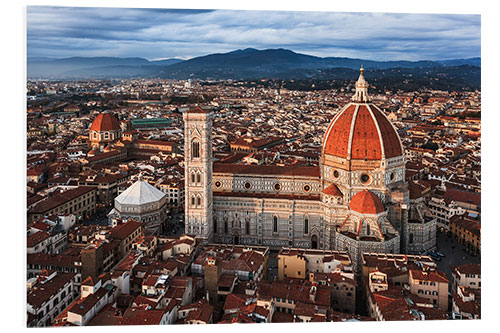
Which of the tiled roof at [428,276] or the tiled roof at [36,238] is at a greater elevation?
the tiled roof at [36,238]

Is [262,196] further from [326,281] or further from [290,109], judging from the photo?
[290,109]

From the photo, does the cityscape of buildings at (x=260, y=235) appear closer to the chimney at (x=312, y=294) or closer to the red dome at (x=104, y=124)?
the chimney at (x=312, y=294)

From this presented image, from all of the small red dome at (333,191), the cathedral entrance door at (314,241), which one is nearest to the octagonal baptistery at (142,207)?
the cathedral entrance door at (314,241)

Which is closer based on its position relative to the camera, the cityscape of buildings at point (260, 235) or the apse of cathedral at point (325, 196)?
the cityscape of buildings at point (260, 235)

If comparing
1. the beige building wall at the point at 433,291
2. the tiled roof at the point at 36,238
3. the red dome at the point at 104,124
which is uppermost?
the red dome at the point at 104,124

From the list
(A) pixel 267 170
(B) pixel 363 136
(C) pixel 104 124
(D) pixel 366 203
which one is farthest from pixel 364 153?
(C) pixel 104 124

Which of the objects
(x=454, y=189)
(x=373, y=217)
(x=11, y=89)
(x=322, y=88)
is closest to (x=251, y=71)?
(x=322, y=88)

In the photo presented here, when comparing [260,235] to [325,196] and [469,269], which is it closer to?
[325,196]
